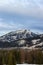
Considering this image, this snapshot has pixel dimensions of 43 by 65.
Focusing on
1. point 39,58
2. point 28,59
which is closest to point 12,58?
point 39,58

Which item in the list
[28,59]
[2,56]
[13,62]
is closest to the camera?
[13,62]

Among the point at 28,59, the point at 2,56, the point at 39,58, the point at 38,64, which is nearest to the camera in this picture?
the point at 2,56

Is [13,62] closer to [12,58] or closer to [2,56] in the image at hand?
[12,58]

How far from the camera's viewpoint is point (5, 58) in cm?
5881

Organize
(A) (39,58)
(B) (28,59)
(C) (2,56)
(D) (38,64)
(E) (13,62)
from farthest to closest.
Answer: (B) (28,59)
(A) (39,58)
(D) (38,64)
(C) (2,56)
(E) (13,62)

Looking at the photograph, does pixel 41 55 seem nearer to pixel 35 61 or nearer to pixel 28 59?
pixel 35 61

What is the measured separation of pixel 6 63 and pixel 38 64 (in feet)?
39.2

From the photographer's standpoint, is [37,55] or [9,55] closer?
[9,55]

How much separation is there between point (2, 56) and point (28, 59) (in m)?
23.7

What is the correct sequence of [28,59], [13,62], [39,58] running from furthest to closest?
[28,59]
[39,58]
[13,62]

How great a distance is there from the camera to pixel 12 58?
185 ft

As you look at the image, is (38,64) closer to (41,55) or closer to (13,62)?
(41,55)

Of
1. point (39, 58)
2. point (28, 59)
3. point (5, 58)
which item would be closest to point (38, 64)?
point (39, 58)

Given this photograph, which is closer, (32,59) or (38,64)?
(38,64)
